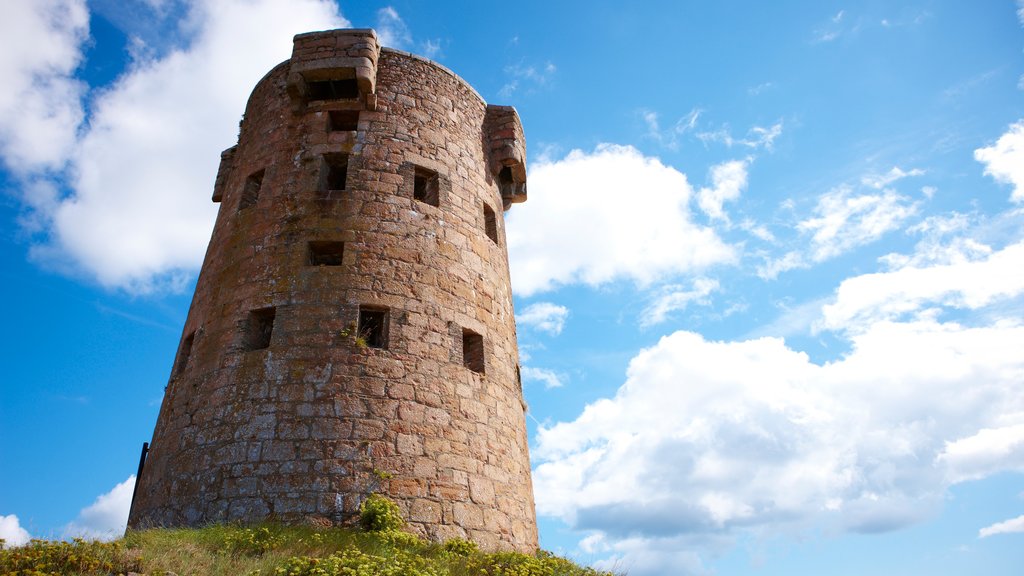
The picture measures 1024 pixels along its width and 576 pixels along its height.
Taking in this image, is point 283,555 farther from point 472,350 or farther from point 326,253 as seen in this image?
point 326,253

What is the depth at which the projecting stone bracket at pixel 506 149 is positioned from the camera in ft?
46.8

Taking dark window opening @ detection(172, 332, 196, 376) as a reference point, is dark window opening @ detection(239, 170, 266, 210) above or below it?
above

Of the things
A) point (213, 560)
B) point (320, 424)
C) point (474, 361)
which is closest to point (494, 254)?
point (474, 361)

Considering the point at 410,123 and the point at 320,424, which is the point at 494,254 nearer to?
the point at 410,123

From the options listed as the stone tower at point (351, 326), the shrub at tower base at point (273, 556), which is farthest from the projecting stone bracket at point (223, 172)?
the shrub at tower base at point (273, 556)

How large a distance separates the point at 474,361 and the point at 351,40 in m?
6.17

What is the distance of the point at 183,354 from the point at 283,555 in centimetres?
546

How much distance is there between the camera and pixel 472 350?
1150cm

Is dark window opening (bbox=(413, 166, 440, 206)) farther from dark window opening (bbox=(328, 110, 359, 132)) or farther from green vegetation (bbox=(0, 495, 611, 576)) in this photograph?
green vegetation (bbox=(0, 495, 611, 576))

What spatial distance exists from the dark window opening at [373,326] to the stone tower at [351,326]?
32mm

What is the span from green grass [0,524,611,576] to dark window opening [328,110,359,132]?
7.13 m

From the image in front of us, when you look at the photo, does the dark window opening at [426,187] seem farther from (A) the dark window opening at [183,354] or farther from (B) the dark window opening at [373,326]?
(A) the dark window opening at [183,354]

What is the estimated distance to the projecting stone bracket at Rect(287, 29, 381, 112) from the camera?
12.4 meters

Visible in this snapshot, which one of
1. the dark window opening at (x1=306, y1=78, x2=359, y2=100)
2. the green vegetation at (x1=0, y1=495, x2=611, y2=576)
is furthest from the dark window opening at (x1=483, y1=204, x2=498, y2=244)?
the green vegetation at (x1=0, y1=495, x2=611, y2=576)
